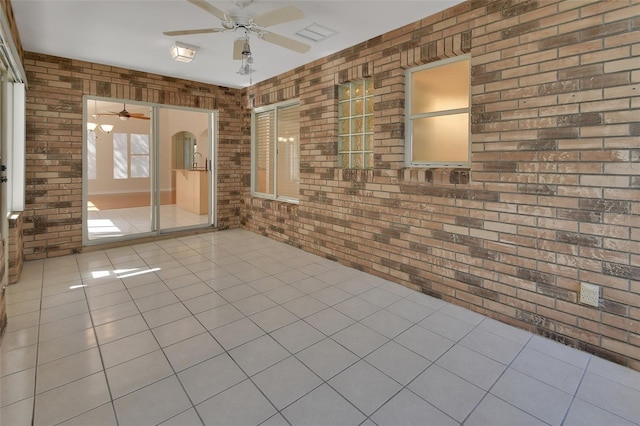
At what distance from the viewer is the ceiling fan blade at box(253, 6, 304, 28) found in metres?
2.45

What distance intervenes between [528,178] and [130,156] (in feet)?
40.7

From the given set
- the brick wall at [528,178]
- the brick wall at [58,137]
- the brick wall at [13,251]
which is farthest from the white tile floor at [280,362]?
the brick wall at [58,137]

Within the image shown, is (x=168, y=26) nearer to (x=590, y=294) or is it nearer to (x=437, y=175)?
(x=437, y=175)

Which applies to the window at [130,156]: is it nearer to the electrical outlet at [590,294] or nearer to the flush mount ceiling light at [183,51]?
the flush mount ceiling light at [183,51]

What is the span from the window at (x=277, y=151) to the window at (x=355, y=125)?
102 cm

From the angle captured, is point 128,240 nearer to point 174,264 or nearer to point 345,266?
point 174,264

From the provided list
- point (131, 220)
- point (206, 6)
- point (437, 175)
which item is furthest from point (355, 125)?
point (131, 220)

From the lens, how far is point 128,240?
5.20 m

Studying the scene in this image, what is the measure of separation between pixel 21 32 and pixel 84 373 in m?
3.78

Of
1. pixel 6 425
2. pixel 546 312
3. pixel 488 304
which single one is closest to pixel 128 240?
pixel 6 425

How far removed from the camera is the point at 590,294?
2262 mm

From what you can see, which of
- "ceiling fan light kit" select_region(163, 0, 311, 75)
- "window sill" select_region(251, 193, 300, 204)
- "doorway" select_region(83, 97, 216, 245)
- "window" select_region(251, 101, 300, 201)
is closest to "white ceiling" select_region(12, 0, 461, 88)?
"ceiling fan light kit" select_region(163, 0, 311, 75)

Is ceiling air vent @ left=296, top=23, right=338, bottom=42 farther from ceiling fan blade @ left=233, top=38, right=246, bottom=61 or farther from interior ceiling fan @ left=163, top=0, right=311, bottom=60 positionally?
ceiling fan blade @ left=233, top=38, right=246, bottom=61

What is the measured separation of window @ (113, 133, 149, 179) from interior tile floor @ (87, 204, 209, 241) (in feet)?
13.0
